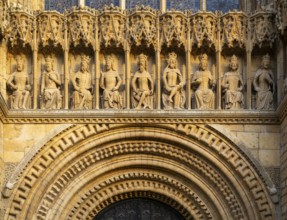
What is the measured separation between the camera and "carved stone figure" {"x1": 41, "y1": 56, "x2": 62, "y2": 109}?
1878 cm

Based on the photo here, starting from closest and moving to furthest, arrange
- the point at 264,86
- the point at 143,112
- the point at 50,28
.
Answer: the point at 143,112, the point at 264,86, the point at 50,28

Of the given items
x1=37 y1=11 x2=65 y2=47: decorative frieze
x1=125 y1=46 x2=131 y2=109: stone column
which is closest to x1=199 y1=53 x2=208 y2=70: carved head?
x1=125 y1=46 x2=131 y2=109: stone column

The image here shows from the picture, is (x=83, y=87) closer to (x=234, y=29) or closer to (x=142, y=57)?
(x=142, y=57)

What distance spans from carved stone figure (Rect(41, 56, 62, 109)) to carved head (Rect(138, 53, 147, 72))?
1.64m

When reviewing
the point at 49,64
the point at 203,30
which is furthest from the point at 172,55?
the point at 49,64

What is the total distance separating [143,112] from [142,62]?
108 centimetres

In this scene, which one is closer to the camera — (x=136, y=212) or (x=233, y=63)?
(x=233, y=63)

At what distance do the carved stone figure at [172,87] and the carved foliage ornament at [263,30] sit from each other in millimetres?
1642

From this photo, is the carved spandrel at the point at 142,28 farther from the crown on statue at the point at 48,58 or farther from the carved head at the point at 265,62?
the carved head at the point at 265,62

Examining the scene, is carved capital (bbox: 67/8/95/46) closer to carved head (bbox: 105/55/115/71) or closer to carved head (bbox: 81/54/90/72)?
carved head (bbox: 81/54/90/72)

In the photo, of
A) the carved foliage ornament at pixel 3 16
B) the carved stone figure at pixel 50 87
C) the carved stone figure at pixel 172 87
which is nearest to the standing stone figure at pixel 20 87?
the carved stone figure at pixel 50 87

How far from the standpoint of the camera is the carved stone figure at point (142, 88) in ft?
61.7

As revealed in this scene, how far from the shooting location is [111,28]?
18984 millimetres

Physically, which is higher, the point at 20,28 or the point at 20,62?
the point at 20,28
